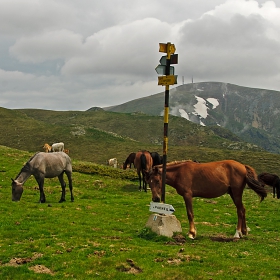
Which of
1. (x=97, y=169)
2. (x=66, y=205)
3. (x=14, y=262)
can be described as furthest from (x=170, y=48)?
(x=97, y=169)

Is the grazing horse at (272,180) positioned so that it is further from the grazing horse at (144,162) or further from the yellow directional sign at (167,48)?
the yellow directional sign at (167,48)

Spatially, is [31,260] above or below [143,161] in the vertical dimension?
below

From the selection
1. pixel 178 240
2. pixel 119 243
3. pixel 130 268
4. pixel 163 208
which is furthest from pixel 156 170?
pixel 130 268

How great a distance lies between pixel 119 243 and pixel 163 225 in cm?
216

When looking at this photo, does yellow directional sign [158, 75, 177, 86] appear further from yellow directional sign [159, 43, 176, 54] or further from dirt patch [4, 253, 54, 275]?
dirt patch [4, 253, 54, 275]

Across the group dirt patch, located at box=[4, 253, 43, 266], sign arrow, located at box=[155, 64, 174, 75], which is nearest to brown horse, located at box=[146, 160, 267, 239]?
sign arrow, located at box=[155, 64, 174, 75]

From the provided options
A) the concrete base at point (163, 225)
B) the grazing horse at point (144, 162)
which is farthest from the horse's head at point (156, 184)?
the grazing horse at point (144, 162)

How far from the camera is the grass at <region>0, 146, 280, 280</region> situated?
945cm

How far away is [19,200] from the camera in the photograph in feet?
65.0

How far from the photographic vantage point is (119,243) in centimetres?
1205

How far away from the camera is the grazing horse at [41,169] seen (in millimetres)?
19531

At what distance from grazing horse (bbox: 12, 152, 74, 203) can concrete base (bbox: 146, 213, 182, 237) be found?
9.03 m

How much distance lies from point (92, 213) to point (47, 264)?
8895 mm

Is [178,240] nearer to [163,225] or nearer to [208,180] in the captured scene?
[163,225]
